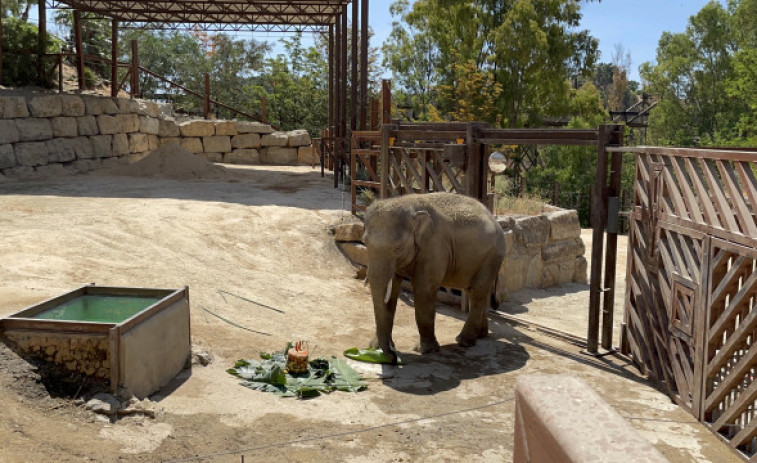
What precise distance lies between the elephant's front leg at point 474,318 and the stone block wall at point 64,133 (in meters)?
12.2

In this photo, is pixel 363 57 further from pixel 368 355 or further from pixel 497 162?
pixel 368 355

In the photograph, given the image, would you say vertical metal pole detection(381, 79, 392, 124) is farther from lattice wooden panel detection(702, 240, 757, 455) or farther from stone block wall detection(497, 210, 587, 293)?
lattice wooden panel detection(702, 240, 757, 455)

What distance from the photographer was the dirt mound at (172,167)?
19.4 m

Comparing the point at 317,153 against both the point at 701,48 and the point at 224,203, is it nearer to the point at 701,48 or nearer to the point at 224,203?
the point at 224,203

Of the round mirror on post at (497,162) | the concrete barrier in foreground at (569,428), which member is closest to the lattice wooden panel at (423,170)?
the round mirror on post at (497,162)

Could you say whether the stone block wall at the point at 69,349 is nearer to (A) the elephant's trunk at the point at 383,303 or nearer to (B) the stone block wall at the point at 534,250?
(A) the elephant's trunk at the point at 383,303

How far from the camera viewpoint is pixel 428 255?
816 centimetres

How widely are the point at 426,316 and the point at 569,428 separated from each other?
21.3 ft

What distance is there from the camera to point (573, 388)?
2.13 m

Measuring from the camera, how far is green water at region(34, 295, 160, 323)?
6.66m

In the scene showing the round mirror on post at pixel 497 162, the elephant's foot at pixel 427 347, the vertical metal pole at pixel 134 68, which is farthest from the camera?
the vertical metal pole at pixel 134 68

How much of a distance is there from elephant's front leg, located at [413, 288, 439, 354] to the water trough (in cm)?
273

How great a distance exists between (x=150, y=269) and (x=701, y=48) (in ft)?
120

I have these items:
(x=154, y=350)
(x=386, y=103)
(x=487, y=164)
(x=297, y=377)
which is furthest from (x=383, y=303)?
(x=386, y=103)
